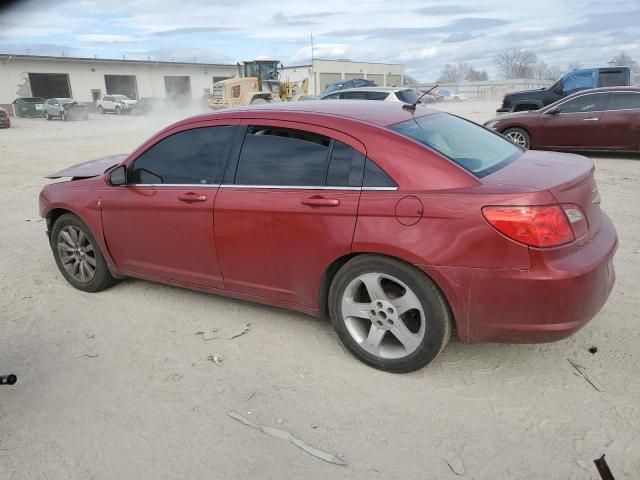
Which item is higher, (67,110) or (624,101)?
(624,101)

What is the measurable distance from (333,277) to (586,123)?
9421mm

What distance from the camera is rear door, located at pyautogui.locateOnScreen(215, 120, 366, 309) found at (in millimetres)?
3162

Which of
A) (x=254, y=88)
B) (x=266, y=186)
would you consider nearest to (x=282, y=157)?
(x=266, y=186)

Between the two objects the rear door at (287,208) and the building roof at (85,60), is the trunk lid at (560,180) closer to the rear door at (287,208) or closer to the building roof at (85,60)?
the rear door at (287,208)

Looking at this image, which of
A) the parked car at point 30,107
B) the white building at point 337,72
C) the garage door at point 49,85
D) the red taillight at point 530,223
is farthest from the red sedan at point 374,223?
the garage door at point 49,85

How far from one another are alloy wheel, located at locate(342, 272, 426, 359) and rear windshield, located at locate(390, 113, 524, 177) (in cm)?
81

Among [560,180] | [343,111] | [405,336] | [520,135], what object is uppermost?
[343,111]

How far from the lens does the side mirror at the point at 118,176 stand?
411 centimetres

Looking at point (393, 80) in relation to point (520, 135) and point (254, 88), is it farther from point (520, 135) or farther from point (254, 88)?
point (520, 135)

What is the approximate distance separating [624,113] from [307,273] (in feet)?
31.6

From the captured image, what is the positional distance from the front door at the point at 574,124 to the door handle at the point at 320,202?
9.36 meters

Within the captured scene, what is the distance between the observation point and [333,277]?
3.34m

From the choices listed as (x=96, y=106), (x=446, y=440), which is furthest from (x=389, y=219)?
(x=96, y=106)

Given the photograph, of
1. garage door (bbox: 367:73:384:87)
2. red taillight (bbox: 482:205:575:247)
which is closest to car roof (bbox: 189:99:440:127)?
red taillight (bbox: 482:205:575:247)
